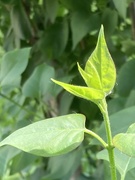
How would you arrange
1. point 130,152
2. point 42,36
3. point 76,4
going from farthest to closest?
point 42,36, point 76,4, point 130,152

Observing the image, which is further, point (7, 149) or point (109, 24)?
point (109, 24)

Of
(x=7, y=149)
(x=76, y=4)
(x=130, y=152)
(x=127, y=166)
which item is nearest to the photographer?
(x=130, y=152)

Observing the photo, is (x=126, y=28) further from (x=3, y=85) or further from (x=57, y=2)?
(x=3, y=85)

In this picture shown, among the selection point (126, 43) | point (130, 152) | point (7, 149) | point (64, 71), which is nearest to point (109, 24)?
point (126, 43)

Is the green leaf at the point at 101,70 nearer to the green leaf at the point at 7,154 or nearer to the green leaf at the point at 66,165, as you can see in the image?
the green leaf at the point at 7,154

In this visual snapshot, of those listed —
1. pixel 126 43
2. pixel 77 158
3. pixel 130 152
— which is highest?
pixel 130 152

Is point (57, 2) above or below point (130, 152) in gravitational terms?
below

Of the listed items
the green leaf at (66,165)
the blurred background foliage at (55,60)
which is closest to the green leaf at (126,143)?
the blurred background foliage at (55,60)

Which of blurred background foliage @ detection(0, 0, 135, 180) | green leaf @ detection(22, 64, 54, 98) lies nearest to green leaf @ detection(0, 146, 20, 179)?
blurred background foliage @ detection(0, 0, 135, 180)
